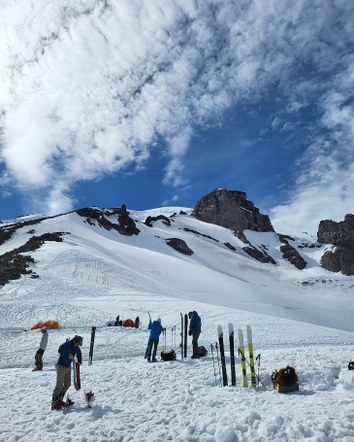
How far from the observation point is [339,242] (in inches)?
5138

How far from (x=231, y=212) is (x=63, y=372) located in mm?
149900

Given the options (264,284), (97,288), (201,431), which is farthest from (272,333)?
(264,284)

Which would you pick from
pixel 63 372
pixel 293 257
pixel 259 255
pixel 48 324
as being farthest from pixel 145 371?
pixel 293 257

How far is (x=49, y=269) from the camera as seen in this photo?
3978cm

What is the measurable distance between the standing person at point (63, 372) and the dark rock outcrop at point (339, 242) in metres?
111

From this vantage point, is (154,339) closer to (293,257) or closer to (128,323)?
(128,323)

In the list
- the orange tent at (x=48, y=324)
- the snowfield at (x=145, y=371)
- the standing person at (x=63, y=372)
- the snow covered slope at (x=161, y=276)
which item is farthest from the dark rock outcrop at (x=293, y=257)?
the standing person at (x=63, y=372)

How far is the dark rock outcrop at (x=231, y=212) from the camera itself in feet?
503

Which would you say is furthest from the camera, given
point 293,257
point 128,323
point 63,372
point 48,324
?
point 293,257

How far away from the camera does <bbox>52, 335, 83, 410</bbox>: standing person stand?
346 inches

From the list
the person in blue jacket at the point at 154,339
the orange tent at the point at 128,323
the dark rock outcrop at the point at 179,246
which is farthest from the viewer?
the dark rock outcrop at the point at 179,246

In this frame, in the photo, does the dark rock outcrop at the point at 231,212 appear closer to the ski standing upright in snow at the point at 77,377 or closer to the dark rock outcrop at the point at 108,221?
the dark rock outcrop at the point at 108,221

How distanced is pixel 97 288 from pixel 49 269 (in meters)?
9.11

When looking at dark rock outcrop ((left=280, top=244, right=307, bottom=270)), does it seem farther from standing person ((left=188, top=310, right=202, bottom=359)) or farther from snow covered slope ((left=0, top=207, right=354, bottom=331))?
standing person ((left=188, top=310, right=202, bottom=359))
